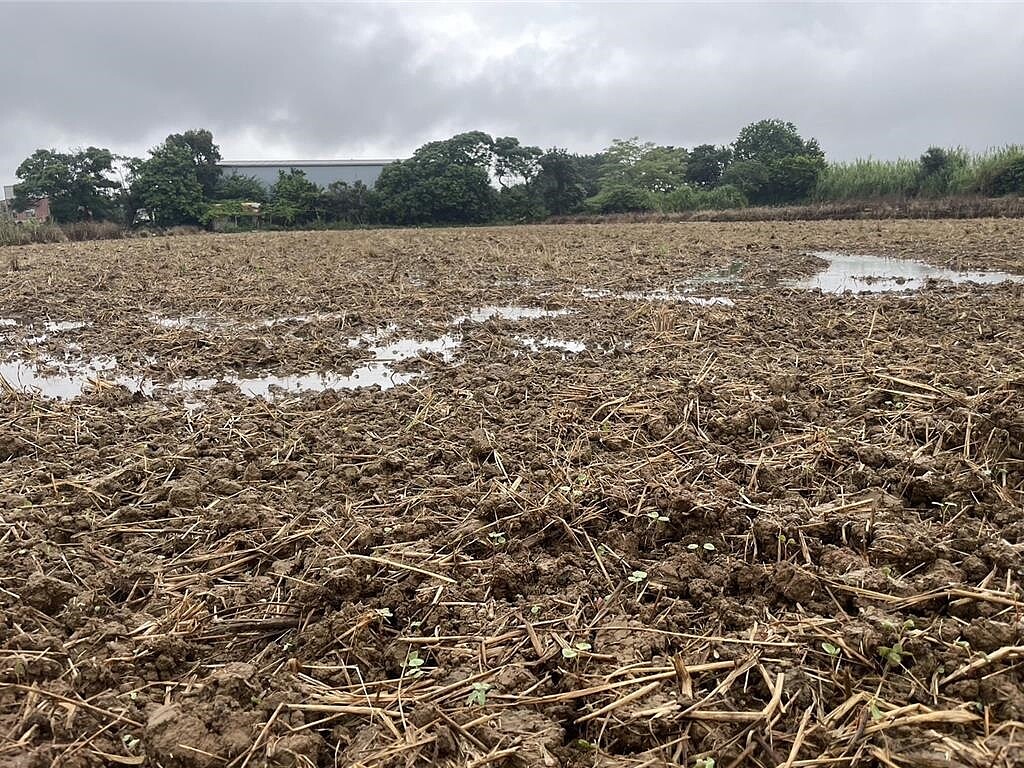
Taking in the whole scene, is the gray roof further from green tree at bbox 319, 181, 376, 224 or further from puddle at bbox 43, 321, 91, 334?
puddle at bbox 43, 321, 91, 334

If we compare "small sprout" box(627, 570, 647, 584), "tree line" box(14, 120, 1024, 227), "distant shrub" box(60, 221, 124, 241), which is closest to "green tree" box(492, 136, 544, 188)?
"tree line" box(14, 120, 1024, 227)

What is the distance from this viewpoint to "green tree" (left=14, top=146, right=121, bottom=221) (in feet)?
115

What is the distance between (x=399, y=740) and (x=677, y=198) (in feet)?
133

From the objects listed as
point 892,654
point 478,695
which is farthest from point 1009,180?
point 478,695

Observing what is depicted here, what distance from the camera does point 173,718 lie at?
1.71m

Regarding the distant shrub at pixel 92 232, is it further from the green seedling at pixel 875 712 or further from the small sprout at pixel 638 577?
the green seedling at pixel 875 712

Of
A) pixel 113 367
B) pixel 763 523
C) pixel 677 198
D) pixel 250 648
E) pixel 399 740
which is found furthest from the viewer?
pixel 677 198

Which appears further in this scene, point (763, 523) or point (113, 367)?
point (113, 367)

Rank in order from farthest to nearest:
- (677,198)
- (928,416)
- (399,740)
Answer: (677,198) < (928,416) < (399,740)

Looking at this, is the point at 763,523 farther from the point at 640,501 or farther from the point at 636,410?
the point at 636,410

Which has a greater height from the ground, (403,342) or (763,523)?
(403,342)

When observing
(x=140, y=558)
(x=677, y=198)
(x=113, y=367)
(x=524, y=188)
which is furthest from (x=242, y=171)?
(x=140, y=558)

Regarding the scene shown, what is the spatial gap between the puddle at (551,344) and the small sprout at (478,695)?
392 cm

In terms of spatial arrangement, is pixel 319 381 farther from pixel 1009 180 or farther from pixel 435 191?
pixel 435 191
